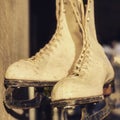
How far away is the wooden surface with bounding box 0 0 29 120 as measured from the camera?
41.9 inches

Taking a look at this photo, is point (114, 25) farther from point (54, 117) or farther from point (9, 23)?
point (9, 23)

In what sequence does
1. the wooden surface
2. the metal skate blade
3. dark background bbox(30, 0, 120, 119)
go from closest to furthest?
the metal skate blade < the wooden surface < dark background bbox(30, 0, 120, 119)

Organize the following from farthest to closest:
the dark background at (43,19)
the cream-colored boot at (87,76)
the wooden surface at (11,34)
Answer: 1. the dark background at (43,19)
2. the wooden surface at (11,34)
3. the cream-colored boot at (87,76)

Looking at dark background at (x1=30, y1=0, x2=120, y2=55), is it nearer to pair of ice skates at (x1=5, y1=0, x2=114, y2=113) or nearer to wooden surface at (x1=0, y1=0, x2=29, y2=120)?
wooden surface at (x1=0, y1=0, x2=29, y2=120)

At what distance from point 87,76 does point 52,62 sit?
0.11 meters

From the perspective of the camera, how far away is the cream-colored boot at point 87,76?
2.81 ft

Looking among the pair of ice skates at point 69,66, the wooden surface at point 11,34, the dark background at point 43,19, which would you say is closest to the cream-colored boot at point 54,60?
the pair of ice skates at point 69,66

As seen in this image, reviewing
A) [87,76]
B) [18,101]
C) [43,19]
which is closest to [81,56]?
[87,76]

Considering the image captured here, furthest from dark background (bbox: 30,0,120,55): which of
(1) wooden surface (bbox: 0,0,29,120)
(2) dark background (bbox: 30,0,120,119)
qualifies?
(1) wooden surface (bbox: 0,0,29,120)

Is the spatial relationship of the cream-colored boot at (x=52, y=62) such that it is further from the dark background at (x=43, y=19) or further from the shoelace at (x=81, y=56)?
the dark background at (x=43, y=19)

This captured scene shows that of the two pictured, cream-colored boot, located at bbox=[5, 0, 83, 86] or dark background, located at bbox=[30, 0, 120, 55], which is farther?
dark background, located at bbox=[30, 0, 120, 55]

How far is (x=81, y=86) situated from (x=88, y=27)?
20cm

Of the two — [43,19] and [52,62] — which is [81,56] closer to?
[52,62]

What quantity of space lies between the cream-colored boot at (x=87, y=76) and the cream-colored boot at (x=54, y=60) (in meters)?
0.05
